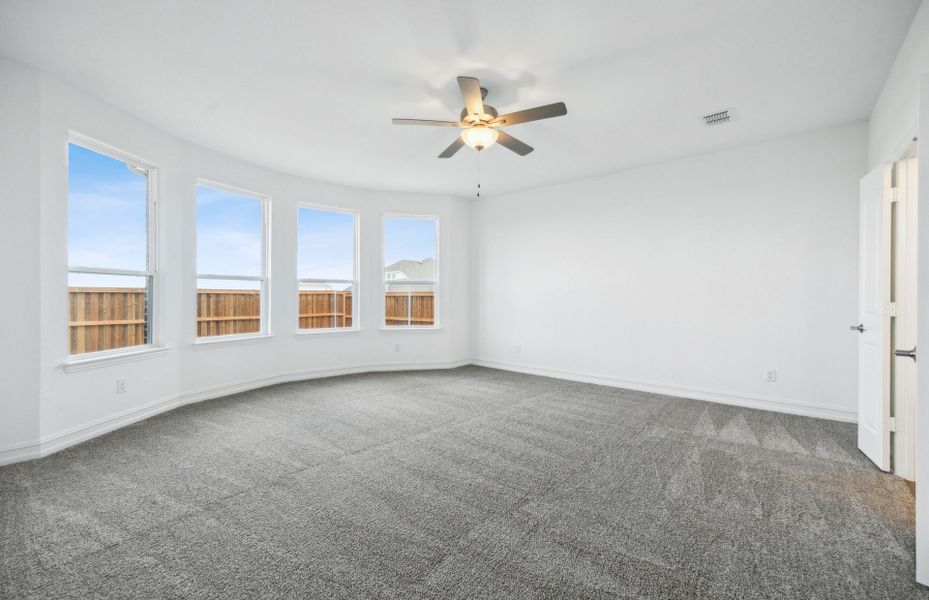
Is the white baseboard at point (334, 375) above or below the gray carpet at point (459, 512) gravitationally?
above

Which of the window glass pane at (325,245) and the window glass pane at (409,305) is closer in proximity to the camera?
the window glass pane at (325,245)

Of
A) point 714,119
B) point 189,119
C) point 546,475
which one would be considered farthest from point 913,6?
point 189,119

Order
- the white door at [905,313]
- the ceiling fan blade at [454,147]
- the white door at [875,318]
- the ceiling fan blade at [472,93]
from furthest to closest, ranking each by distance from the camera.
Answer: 1. the ceiling fan blade at [454,147]
2. the white door at [875,318]
3. the white door at [905,313]
4. the ceiling fan blade at [472,93]

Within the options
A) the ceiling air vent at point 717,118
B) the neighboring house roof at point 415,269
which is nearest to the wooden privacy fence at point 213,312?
the neighboring house roof at point 415,269

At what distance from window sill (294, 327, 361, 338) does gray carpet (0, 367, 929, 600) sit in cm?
187

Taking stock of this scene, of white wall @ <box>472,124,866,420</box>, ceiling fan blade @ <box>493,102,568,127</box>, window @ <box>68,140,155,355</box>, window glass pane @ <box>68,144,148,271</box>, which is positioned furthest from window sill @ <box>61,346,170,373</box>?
white wall @ <box>472,124,866,420</box>

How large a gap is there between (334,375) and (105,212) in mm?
3155

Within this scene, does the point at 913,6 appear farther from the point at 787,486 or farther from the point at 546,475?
the point at 546,475

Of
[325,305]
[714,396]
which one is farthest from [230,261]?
[714,396]

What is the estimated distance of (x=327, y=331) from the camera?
5.76 meters

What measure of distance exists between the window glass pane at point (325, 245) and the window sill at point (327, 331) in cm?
73

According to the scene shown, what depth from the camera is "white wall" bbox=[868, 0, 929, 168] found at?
87.6 inches

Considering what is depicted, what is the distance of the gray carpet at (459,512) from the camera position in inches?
66.2

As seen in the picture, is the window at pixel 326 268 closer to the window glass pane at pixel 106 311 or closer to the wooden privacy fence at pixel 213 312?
the wooden privacy fence at pixel 213 312
